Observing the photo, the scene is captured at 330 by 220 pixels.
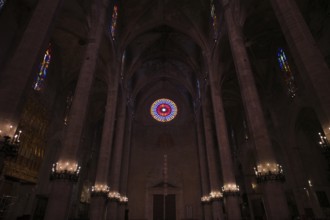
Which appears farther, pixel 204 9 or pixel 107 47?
pixel 204 9

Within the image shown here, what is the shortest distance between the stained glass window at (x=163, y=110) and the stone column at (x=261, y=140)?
870 inches

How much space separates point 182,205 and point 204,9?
24.7 metres

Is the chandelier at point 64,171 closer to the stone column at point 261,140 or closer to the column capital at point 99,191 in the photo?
the column capital at point 99,191

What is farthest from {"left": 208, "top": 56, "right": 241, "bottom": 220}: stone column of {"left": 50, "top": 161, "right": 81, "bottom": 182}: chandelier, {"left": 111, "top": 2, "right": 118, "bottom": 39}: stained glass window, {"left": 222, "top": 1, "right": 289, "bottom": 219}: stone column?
{"left": 50, "top": 161, "right": 81, "bottom": 182}: chandelier

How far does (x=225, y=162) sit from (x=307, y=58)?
11.1 meters

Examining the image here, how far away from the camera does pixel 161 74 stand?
107 feet

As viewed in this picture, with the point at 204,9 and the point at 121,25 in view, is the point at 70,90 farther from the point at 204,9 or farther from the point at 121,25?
the point at 204,9

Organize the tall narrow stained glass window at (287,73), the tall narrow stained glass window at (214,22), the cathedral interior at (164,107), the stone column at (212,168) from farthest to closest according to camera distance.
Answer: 1. the stone column at (212,168)
2. the tall narrow stained glass window at (214,22)
3. the tall narrow stained glass window at (287,73)
4. the cathedral interior at (164,107)

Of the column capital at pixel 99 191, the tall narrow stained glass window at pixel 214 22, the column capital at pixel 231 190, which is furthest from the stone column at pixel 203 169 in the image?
the column capital at pixel 99 191

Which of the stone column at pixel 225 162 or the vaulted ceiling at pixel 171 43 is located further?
the vaulted ceiling at pixel 171 43

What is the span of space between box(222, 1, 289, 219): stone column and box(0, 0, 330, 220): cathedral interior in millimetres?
61

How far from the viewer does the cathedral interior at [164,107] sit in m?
8.91

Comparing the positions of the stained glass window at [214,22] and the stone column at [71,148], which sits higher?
the stained glass window at [214,22]

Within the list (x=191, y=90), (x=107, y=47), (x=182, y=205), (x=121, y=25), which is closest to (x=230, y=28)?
(x=107, y=47)
